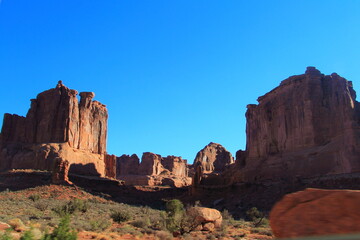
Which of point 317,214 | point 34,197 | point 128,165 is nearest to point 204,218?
point 317,214

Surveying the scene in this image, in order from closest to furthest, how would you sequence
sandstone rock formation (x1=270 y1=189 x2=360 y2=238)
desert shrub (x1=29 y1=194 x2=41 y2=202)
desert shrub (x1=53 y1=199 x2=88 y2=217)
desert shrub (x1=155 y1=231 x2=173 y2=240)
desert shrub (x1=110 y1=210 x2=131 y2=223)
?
sandstone rock formation (x1=270 y1=189 x2=360 y2=238) < desert shrub (x1=155 y1=231 x2=173 y2=240) < desert shrub (x1=110 y1=210 x2=131 y2=223) < desert shrub (x1=53 y1=199 x2=88 y2=217) < desert shrub (x1=29 y1=194 x2=41 y2=202)

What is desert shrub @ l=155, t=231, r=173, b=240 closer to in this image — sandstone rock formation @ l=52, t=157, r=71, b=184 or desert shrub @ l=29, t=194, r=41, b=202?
desert shrub @ l=29, t=194, r=41, b=202

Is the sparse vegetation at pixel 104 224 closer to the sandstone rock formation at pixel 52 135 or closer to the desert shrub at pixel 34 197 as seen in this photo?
the desert shrub at pixel 34 197

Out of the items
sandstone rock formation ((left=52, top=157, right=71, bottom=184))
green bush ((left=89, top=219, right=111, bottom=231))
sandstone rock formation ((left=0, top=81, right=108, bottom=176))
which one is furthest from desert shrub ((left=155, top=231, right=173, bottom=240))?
sandstone rock formation ((left=0, top=81, right=108, bottom=176))

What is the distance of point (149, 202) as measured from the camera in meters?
55.2

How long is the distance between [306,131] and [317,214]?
52477mm

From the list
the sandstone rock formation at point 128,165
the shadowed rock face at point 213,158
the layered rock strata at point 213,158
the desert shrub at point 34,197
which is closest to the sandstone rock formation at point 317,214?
the desert shrub at point 34,197

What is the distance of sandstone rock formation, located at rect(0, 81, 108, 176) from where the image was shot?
2283 inches

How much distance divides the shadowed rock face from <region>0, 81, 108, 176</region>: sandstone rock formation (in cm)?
4439

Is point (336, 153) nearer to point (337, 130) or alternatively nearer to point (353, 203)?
point (337, 130)

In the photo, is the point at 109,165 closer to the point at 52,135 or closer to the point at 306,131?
the point at 52,135

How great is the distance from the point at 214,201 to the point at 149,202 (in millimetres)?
9466

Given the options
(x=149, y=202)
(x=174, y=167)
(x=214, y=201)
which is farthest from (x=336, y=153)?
(x=174, y=167)

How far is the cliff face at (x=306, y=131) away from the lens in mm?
48375
